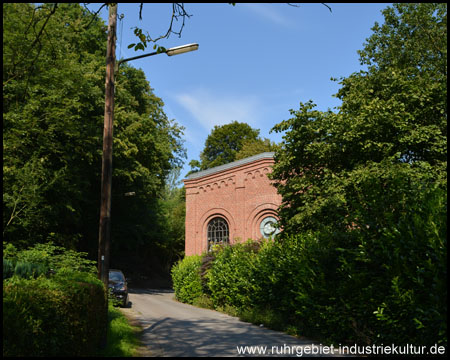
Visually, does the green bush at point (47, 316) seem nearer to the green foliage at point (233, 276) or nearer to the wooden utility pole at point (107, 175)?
the wooden utility pole at point (107, 175)

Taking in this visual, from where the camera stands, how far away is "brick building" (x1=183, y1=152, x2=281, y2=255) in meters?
28.1

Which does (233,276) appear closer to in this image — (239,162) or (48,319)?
(48,319)

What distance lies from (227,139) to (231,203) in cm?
2696

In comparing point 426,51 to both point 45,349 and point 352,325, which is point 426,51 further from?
point 45,349

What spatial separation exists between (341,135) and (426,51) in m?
11.7

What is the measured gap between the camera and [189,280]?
2255 centimetres

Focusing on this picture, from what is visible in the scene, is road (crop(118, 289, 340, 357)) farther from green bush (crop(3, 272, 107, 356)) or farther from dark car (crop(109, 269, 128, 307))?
dark car (crop(109, 269, 128, 307))

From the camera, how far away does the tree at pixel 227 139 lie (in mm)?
54156

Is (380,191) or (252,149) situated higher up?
(252,149)

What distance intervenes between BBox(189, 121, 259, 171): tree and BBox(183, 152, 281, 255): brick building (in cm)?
2247

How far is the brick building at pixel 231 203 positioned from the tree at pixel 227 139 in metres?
22.5

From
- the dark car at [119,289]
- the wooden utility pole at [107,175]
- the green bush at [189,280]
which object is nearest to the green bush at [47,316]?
the wooden utility pole at [107,175]

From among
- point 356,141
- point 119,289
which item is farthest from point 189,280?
point 356,141

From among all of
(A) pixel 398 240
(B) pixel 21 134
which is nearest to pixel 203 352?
(A) pixel 398 240
